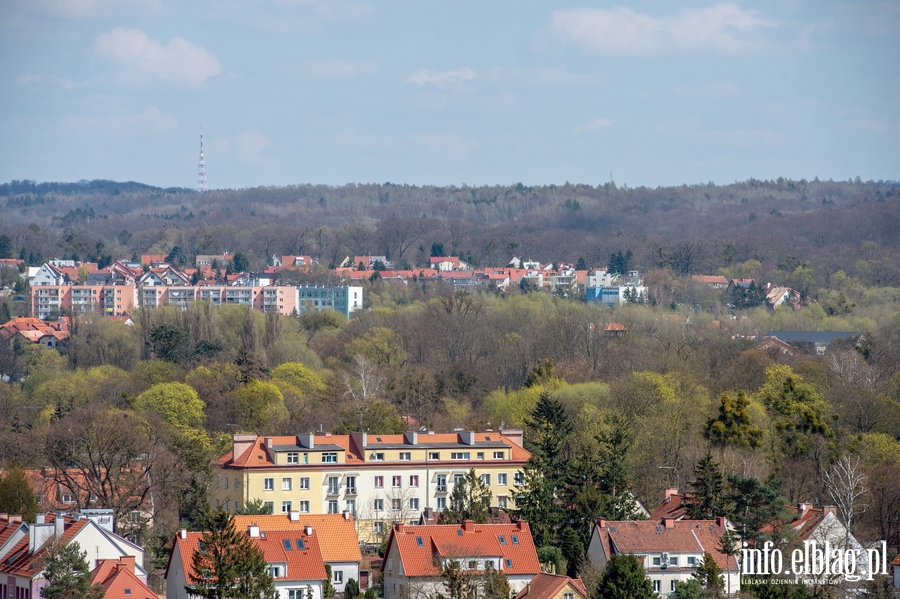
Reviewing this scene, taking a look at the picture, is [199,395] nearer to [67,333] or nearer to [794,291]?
[67,333]

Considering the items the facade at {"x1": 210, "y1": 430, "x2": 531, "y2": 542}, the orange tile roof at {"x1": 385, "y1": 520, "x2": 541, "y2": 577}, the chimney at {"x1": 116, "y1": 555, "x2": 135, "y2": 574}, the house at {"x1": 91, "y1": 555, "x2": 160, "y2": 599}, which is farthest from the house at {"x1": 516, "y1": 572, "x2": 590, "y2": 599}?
the facade at {"x1": 210, "y1": 430, "x2": 531, "y2": 542}

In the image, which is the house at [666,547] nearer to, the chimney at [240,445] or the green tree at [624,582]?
the green tree at [624,582]

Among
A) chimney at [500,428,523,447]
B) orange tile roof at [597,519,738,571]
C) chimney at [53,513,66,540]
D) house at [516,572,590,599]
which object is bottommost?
house at [516,572,590,599]

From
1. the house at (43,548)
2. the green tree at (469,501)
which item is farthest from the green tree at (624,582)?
the house at (43,548)

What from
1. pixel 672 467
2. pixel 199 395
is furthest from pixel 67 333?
pixel 672 467

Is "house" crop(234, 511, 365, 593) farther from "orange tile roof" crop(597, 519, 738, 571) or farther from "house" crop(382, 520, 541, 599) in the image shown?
"orange tile roof" crop(597, 519, 738, 571)

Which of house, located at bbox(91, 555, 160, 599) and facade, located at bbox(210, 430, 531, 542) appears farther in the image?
facade, located at bbox(210, 430, 531, 542)
